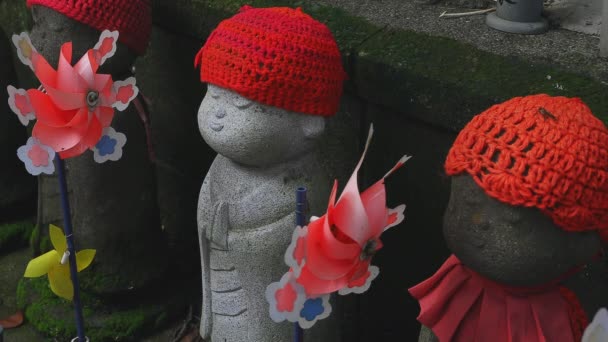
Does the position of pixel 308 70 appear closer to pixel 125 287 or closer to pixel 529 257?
pixel 529 257

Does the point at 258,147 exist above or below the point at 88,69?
below

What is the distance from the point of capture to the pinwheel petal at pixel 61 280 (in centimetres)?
234

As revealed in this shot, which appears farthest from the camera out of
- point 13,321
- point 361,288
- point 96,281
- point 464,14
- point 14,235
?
point 14,235

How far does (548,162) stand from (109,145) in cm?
128

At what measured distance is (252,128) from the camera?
2332mm

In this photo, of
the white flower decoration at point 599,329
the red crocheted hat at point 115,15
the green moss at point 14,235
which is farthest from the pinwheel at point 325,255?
the green moss at point 14,235

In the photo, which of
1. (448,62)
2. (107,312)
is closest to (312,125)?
(448,62)

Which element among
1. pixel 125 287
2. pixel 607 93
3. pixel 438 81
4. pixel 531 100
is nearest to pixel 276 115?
pixel 438 81

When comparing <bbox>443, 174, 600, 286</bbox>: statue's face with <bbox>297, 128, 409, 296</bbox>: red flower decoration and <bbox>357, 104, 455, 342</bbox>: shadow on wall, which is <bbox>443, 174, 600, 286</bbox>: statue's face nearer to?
<bbox>297, 128, 409, 296</bbox>: red flower decoration

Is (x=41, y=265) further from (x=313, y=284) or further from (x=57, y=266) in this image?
(x=313, y=284)

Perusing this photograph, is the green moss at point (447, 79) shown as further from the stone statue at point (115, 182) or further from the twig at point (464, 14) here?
the stone statue at point (115, 182)

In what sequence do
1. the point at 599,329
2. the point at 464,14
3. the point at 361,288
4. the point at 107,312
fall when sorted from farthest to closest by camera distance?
the point at 107,312 → the point at 464,14 → the point at 361,288 → the point at 599,329

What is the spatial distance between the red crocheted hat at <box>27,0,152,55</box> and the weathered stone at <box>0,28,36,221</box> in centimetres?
143

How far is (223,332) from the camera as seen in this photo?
2688 mm
